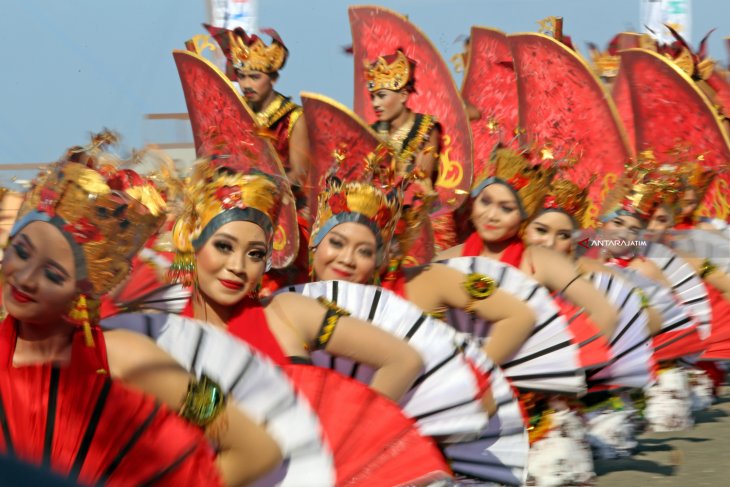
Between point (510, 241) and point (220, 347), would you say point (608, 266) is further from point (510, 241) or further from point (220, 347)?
point (220, 347)

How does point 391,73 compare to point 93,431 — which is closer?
point 93,431

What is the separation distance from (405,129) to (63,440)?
200 inches

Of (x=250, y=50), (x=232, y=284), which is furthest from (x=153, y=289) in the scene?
(x=250, y=50)

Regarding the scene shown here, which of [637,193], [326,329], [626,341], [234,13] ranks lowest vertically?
[626,341]

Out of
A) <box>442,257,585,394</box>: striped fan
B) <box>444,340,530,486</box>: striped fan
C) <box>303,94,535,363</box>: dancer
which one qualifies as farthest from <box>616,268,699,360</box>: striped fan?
<box>444,340,530,486</box>: striped fan

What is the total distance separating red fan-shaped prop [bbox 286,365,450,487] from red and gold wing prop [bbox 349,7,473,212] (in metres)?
4.15

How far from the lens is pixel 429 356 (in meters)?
4.70

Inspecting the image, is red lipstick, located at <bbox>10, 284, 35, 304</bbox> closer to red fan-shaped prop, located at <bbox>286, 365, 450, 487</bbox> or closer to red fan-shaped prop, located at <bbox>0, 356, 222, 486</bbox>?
red fan-shaped prop, located at <bbox>0, 356, 222, 486</bbox>

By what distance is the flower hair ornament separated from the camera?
3016mm

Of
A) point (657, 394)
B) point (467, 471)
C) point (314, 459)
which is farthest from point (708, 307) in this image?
point (314, 459)

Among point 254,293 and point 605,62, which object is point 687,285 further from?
point 254,293

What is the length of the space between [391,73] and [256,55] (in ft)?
2.54

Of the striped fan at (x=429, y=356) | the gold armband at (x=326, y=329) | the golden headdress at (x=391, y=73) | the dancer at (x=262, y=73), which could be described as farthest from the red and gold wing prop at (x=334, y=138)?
the golden headdress at (x=391, y=73)

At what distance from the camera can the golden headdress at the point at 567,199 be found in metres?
6.96
